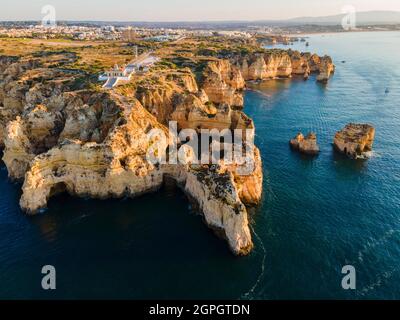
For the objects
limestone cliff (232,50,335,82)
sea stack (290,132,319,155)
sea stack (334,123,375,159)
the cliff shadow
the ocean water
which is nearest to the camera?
the ocean water

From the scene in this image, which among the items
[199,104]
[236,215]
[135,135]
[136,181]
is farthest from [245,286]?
[199,104]

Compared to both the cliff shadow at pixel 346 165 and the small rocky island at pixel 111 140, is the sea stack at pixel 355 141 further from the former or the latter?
the small rocky island at pixel 111 140

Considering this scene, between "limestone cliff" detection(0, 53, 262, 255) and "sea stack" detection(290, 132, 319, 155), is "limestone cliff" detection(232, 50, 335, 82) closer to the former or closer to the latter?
"limestone cliff" detection(0, 53, 262, 255)

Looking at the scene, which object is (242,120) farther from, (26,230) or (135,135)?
(26,230)

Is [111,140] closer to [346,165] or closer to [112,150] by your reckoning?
[112,150]

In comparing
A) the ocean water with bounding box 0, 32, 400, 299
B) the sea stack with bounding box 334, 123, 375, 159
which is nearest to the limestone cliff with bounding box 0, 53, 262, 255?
the ocean water with bounding box 0, 32, 400, 299

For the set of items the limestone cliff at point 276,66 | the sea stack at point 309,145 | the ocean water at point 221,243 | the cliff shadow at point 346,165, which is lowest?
the ocean water at point 221,243

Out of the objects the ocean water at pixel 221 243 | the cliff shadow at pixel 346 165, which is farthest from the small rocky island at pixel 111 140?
the cliff shadow at pixel 346 165
